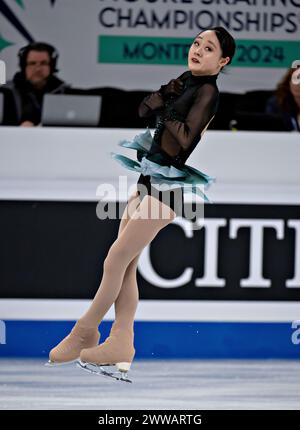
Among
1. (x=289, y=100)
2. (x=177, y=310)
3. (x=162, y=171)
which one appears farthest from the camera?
(x=289, y=100)

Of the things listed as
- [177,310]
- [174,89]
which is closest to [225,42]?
[174,89]

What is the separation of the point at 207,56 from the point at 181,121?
25 centimetres

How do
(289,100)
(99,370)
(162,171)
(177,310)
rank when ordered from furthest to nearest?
(289,100) → (177,310) → (99,370) → (162,171)

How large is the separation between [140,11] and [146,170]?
1.38 metres

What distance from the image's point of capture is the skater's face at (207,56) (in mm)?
3846

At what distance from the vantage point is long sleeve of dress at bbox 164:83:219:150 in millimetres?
3818

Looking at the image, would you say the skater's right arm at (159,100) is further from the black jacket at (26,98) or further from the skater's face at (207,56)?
the black jacket at (26,98)

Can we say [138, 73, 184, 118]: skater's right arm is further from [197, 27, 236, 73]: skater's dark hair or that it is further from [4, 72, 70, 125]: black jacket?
[4, 72, 70, 125]: black jacket

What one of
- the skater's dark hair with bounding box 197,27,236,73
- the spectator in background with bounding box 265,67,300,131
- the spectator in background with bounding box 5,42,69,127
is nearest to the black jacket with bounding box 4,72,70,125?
the spectator in background with bounding box 5,42,69,127

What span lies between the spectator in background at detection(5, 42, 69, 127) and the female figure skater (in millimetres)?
1076

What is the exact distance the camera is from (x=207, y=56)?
3848mm

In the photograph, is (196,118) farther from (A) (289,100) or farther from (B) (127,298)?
(A) (289,100)

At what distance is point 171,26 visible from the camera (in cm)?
506

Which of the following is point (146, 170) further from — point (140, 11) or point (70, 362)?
point (140, 11)
